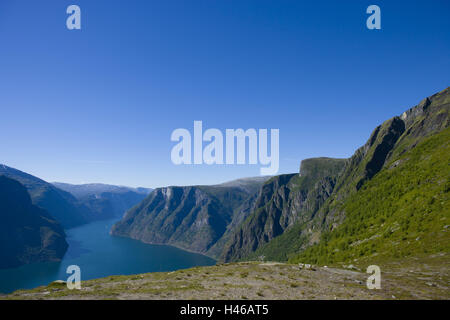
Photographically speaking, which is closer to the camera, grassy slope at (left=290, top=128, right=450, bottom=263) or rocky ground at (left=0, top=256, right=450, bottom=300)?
rocky ground at (left=0, top=256, right=450, bottom=300)

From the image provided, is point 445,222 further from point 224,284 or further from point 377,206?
point 377,206

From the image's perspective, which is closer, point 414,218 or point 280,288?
point 280,288

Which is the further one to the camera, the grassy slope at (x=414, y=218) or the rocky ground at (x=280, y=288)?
the grassy slope at (x=414, y=218)
